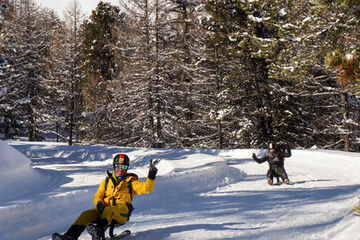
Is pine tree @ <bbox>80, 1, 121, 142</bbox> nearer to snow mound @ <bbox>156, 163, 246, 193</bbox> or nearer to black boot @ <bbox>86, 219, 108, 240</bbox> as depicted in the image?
snow mound @ <bbox>156, 163, 246, 193</bbox>

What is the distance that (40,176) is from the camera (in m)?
10.5

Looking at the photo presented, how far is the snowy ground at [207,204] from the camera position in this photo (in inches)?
202

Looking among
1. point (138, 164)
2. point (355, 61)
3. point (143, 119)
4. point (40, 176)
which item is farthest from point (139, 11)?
point (355, 61)

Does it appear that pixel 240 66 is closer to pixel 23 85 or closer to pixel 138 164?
pixel 138 164

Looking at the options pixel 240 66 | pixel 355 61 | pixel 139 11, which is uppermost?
pixel 139 11

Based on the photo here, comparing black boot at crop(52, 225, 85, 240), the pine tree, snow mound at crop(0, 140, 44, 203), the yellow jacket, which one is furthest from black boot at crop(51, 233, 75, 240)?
the pine tree

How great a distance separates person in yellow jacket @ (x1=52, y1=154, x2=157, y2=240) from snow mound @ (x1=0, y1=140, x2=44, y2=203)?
4174 mm

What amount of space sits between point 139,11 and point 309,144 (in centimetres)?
1599

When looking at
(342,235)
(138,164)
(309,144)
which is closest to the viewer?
(342,235)

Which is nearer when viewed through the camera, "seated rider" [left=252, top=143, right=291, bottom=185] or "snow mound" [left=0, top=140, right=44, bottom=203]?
"snow mound" [left=0, top=140, right=44, bottom=203]

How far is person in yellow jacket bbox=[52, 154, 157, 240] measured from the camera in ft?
13.8

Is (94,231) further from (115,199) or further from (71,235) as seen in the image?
(115,199)

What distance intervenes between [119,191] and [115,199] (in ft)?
0.44

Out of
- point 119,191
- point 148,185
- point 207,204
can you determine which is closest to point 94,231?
point 119,191
